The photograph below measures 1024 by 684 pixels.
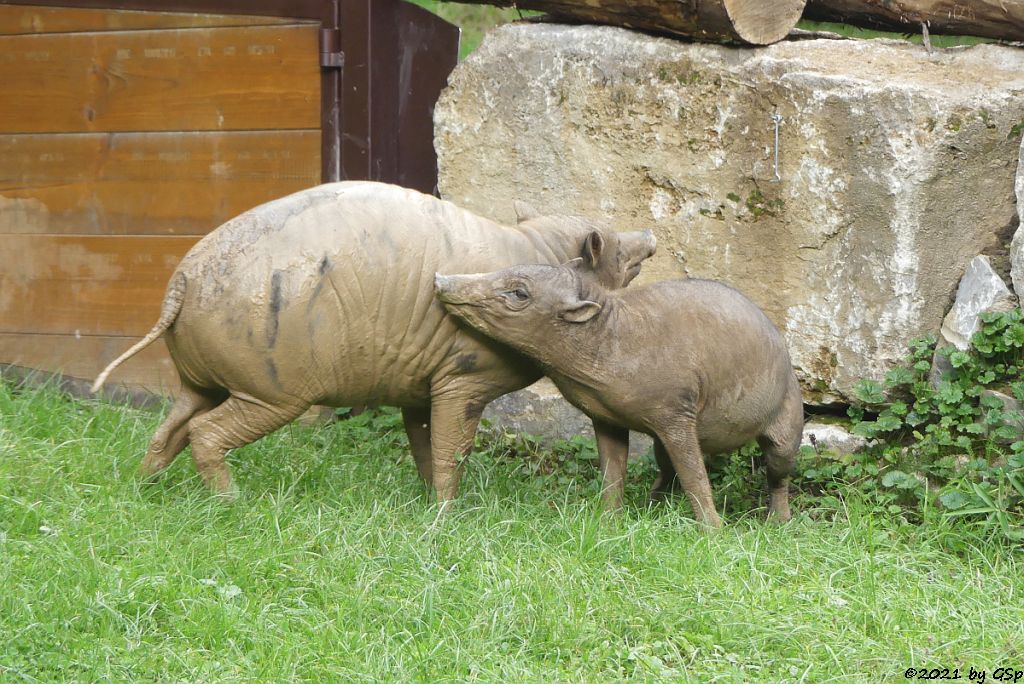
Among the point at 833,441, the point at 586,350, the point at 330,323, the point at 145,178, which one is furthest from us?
the point at 145,178

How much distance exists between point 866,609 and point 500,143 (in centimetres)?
317

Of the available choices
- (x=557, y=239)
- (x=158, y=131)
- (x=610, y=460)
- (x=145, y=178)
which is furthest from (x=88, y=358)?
(x=610, y=460)

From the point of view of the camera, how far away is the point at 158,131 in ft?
22.6

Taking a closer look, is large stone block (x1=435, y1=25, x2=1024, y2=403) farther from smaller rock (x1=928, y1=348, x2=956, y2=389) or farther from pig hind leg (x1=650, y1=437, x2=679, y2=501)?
pig hind leg (x1=650, y1=437, x2=679, y2=501)

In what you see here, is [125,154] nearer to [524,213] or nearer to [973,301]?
[524,213]

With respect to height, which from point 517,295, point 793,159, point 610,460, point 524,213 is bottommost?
point 610,460

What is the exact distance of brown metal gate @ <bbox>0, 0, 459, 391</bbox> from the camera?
661 centimetres

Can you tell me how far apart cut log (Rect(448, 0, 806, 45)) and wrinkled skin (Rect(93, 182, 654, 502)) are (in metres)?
1.26

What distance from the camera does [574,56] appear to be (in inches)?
240

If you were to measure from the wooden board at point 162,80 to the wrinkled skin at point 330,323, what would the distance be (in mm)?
1935

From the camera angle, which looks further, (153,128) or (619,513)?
(153,128)

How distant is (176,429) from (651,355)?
2.06 m

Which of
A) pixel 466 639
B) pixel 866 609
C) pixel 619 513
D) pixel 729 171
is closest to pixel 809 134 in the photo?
pixel 729 171

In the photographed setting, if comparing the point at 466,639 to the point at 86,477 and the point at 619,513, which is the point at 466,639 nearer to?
the point at 619,513
